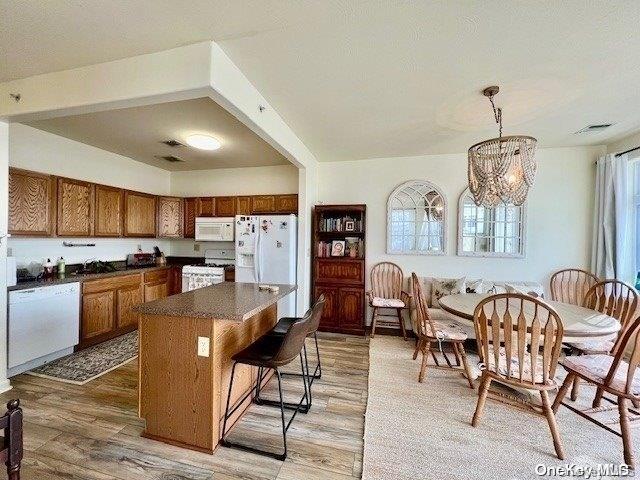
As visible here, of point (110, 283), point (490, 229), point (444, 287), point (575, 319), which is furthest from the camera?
point (490, 229)

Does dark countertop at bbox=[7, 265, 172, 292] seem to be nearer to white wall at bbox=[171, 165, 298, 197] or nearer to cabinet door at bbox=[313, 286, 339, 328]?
white wall at bbox=[171, 165, 298, 197]

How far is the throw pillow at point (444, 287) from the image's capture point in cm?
374

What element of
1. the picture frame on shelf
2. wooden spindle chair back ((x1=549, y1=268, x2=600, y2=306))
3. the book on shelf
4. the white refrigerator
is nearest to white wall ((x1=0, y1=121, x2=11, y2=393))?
the white refrigerator

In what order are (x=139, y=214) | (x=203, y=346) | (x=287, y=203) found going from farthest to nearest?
(x=287, y=203)
(x=139, y=214)
(x=203, y=346)

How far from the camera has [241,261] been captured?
4.23 metres

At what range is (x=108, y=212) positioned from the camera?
3.90 m

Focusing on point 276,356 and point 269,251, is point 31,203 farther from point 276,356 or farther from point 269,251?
point 276,356

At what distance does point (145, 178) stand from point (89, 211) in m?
1.37

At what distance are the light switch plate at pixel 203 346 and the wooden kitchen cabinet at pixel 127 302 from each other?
8.27 ft

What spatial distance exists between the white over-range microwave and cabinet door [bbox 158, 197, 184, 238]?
422 millimetres

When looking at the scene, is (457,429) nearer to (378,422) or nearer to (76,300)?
(378,422)

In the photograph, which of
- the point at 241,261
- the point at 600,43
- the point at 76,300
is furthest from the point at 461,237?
the point at 76,300

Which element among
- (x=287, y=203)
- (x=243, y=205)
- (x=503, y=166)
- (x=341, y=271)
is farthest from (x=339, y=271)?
(x=503, y=166)

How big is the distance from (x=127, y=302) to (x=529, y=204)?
5636mm
